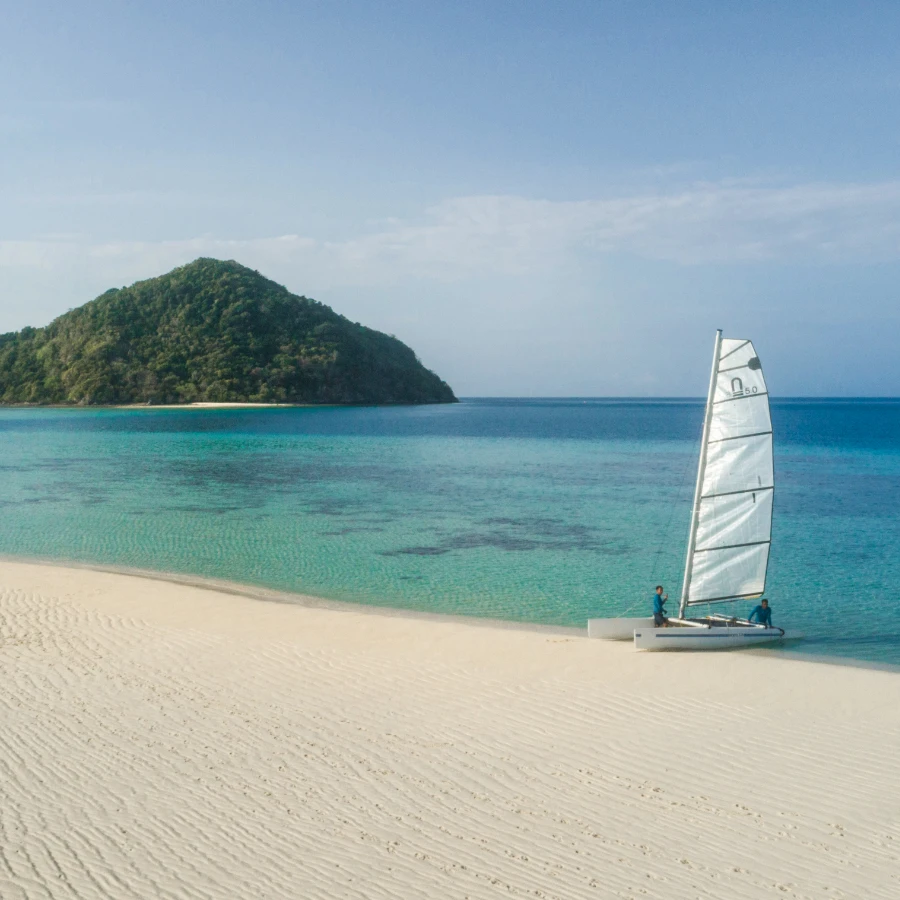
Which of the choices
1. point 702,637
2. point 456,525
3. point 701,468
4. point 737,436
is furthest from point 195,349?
point 702,637

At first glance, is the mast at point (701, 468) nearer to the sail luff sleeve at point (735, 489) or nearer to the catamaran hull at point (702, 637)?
the sail luff sleeve at point (735, 489)

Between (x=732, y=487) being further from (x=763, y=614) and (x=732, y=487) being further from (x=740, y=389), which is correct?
(x=763, y=614)

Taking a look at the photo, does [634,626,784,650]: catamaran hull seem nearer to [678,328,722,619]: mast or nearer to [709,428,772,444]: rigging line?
[678,328,722,619]: mast

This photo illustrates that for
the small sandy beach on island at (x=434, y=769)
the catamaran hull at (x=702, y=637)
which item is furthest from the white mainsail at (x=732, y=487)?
the small sandy beach on island at (x=434, y=769)

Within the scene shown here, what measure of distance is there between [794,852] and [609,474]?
3569 cm

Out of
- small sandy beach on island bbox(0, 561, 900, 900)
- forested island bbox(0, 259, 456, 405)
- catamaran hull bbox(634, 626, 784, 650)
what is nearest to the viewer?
small sandy beach on island bbox(0, 561, 900, 900)

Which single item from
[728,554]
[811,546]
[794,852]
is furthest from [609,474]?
[794,852]

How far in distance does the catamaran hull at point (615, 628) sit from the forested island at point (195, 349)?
11136 cm

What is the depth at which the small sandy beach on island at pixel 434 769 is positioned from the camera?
267 inches

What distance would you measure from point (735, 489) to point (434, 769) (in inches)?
338

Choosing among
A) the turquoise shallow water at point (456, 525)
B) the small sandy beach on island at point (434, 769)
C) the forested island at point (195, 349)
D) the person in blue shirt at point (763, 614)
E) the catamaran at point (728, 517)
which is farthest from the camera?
the forested island at point (195, 349)

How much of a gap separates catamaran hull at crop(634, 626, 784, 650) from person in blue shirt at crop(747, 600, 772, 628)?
0.36m

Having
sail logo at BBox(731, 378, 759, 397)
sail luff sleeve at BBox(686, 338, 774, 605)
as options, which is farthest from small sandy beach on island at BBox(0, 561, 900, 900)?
sail logo at BBox(731, 378, 759, 397)

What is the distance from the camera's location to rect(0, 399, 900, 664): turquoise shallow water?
18391mm
